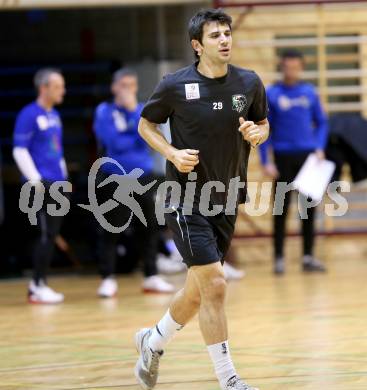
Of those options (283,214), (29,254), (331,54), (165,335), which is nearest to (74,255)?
(29,254)

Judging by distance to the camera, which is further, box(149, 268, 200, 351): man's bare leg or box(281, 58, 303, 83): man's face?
box(281, 58, 303, 83): man's face

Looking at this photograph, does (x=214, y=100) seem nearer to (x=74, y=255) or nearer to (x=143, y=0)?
(x=143, y=0)

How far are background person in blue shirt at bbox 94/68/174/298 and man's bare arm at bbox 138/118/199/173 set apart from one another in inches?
155

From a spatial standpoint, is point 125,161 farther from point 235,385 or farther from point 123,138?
point 235,385

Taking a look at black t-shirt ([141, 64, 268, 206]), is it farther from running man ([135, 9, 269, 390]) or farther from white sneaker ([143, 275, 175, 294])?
white sneaker ([143, 275, 175, 294])

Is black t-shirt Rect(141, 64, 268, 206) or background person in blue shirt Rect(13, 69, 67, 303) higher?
black t-shirt Rect(141, 64, 268, 206)

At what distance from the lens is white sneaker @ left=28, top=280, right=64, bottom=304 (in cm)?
934

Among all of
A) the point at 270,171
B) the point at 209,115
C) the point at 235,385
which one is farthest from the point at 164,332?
the point at 270,171

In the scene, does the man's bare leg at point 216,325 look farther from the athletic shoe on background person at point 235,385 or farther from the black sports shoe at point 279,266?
the black sports shoe at point 279,266

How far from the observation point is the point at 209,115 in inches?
213

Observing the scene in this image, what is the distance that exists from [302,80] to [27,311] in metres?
4.85

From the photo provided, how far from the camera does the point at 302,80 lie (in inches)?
483

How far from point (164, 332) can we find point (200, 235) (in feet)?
2.00

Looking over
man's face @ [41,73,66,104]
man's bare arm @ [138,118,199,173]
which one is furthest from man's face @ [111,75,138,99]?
man's bare arm @ [138,118,199,173]
